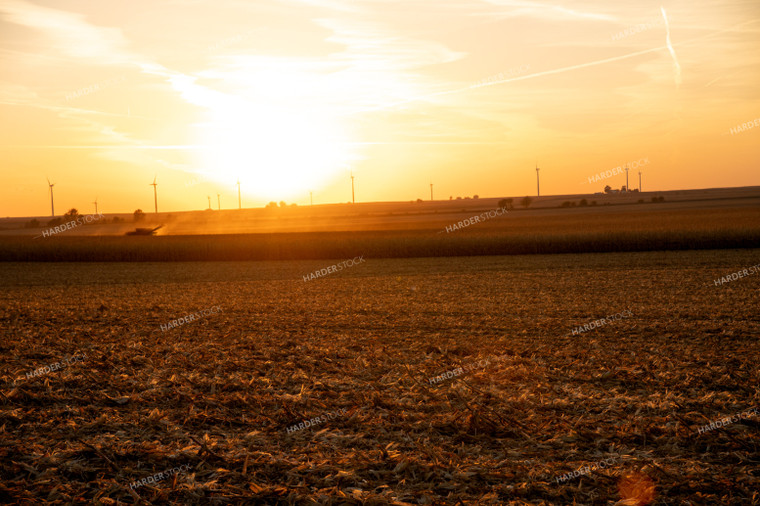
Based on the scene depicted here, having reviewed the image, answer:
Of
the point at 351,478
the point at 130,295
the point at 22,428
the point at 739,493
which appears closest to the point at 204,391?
the point at 22,428

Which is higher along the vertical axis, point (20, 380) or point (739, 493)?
point (20, 380)

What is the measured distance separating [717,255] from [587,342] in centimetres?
2526

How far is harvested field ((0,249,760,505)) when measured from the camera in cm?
633

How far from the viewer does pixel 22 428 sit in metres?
8.16

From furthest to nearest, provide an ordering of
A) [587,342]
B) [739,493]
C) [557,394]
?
[587,342] < [557,394] < [739,493]

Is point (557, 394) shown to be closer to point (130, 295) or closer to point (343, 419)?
point (343, 419)

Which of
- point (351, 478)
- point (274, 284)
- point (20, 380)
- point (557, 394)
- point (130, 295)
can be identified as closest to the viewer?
point (351, 478)

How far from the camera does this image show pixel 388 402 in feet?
29.2

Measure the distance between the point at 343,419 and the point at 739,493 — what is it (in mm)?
4965

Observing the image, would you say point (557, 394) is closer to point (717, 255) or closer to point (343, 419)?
point (343, 419)

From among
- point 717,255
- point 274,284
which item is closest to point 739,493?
point 274,284

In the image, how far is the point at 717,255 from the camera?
33312 millimetres

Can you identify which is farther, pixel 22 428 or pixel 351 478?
pixel 22 428

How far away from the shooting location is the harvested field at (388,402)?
633 centimetres
